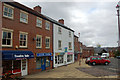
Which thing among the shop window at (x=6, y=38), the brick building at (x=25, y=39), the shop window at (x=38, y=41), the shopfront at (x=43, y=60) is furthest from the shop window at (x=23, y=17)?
the shopfront at (x=43, y=60)

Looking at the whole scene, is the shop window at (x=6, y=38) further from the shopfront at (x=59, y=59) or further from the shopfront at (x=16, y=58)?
the shopfront at (x=59, y=59)

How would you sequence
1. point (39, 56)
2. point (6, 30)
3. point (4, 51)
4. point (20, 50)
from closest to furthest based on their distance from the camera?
point (4, 51) → point (6, 30) → point (20, 50) → point (39, 56)

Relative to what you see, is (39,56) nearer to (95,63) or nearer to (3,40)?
(3,40)

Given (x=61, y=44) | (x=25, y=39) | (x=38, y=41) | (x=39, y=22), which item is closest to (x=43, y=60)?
(x=38, y=41)

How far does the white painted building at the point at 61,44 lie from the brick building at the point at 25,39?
1.62m

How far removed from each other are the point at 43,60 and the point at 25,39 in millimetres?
5004

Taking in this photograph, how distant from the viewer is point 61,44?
22.5 metres

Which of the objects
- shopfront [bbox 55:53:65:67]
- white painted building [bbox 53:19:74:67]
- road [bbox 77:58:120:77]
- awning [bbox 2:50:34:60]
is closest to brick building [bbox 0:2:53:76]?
awning [bbox 2:50:34:60]

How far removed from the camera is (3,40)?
11.3m

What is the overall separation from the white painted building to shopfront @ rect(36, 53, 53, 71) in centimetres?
173

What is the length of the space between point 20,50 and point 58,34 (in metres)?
10.1

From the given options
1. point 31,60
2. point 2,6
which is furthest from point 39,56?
point 2,6

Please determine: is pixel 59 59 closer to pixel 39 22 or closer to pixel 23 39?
pixel 39 22

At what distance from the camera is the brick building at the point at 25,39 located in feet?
38.0
